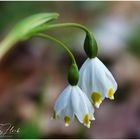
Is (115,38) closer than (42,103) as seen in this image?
No

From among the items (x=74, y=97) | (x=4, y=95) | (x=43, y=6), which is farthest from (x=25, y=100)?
(x=74, y=97)

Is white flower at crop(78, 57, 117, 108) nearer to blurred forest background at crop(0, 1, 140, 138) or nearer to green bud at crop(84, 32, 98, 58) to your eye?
green bud at crop(84, 32, 98, 58)

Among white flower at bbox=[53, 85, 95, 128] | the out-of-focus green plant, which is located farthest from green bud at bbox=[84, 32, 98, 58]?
the out-of-focus green plant

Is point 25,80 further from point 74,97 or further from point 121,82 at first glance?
point 74,97

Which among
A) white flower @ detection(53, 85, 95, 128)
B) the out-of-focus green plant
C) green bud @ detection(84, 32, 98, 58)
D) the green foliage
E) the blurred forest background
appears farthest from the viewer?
the out-of-focus green plant

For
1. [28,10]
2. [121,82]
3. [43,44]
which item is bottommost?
[121,82]

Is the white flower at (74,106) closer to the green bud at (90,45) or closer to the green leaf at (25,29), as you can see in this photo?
the green bud at (90,45)

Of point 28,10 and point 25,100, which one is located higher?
point 28,10
